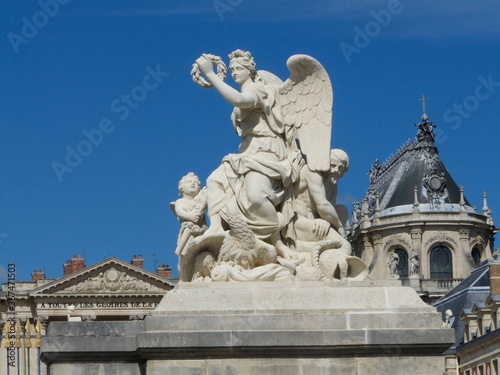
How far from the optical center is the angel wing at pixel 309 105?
2066cm

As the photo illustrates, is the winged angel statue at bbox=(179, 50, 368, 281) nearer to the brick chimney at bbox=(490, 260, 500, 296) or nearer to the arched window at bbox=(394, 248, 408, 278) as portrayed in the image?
the brick chimney at bbox=(490, 260, 500, 296)

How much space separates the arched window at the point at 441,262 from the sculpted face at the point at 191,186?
96.2 metres

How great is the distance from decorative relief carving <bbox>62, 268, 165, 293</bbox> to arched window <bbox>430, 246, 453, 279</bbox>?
22299 millimetres

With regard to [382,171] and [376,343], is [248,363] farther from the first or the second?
[382,171]

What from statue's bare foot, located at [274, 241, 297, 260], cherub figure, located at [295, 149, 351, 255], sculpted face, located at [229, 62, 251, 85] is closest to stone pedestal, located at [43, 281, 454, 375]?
statue's bare foot, located at [274, 241, 297, 260]

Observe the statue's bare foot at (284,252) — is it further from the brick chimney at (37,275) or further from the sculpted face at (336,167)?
the brick chimney at (37,275)

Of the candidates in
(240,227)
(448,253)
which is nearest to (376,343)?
→ (240,227)

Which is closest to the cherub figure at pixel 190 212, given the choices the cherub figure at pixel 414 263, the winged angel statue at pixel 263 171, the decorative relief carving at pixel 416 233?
the winged angel statue at pixel 263 171

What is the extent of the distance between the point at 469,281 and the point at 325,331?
67.7m

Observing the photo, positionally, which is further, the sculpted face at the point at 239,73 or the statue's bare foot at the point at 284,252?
the sculpted face at the point at 239,73

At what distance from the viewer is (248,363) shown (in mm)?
18969

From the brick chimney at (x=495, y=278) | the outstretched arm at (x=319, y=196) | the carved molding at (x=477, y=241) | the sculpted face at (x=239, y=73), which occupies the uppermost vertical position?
the carved molding at (x=477, y=241)

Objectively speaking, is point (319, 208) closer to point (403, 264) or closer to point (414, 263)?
point (414, 263)

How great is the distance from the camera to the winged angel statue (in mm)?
19906
